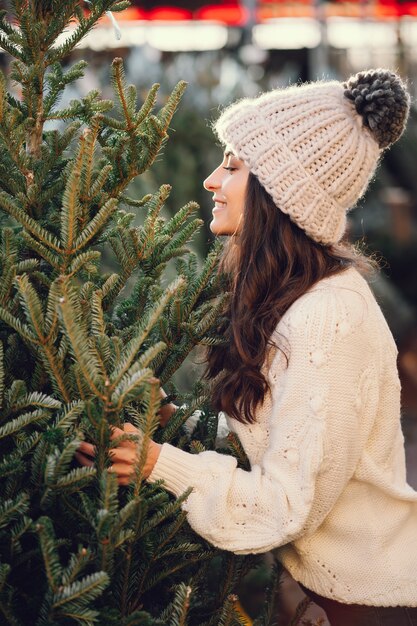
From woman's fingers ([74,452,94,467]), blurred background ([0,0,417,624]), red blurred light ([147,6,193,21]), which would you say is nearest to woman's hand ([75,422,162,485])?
woman's fingers ([74,452,94,467])

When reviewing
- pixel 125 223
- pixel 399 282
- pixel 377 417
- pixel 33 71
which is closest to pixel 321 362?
pixel 377 417

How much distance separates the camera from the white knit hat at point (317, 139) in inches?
96.1

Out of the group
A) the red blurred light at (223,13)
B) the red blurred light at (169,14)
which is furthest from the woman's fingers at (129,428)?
the red blurred light at (223,13)

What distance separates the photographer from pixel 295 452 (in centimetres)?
212

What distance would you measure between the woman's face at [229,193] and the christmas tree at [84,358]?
0.62 ft

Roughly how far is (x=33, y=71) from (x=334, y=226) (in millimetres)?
1016

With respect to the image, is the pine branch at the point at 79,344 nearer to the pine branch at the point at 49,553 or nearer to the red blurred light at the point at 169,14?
the pine branch at the point at 49,553

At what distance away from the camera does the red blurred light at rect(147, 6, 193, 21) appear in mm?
12398

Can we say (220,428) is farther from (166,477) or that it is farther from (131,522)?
(131,522)

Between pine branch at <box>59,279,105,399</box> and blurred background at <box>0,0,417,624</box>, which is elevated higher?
pine branch at <box>59,279,105,399</box>

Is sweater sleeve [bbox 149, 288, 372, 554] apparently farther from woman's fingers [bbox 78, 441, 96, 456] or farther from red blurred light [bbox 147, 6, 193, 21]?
red blurred light [bbox 147, 6, 193, 21]

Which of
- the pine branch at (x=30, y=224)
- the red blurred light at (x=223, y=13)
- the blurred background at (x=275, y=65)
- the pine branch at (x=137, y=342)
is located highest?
the pine branch at (x=30, y=224)

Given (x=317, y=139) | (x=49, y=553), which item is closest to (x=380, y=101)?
(x=317, y=139)

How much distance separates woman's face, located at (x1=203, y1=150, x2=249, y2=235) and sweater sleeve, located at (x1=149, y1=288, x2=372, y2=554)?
387 mm
